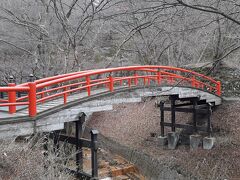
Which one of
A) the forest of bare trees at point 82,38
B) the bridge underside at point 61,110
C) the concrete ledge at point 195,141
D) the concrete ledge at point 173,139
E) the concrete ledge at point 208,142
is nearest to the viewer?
the bridge underside at point 61,110

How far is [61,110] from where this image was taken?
897 cm

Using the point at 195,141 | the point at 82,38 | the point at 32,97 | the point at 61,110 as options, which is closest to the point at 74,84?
the point at 61,110

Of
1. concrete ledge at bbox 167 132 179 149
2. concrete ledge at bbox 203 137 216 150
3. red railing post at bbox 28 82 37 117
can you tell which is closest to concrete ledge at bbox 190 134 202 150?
concrete ledge at bbox 203 137 216 150

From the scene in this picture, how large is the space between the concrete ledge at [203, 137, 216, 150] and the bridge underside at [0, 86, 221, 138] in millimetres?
3469

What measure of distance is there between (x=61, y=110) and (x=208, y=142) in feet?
26.0

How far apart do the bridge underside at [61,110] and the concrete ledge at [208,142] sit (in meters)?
3.47

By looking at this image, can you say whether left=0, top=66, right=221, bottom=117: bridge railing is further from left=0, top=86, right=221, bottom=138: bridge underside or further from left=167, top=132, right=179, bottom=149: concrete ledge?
left=167, top=132, right=179, bottom=149: concrete ledge

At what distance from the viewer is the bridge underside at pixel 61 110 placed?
7654 millimetres

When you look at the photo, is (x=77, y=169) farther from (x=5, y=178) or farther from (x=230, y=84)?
(x=230, y=84)

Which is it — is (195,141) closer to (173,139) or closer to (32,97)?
(173,139)

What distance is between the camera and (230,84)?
18.1 m

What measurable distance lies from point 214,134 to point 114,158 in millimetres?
4982

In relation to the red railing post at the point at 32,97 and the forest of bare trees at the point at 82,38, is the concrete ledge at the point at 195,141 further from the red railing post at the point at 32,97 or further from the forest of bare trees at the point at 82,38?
the red railing post at the point at 32,97

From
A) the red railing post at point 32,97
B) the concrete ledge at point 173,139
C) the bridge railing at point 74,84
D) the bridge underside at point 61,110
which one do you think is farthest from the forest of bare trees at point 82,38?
the red railing post at point 32,97
